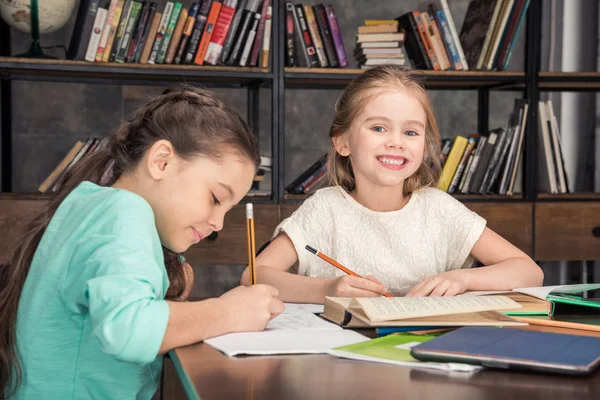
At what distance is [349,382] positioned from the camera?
0.78m

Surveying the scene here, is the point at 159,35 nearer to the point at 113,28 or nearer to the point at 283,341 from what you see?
the point at 113,28

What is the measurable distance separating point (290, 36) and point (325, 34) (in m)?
0.14

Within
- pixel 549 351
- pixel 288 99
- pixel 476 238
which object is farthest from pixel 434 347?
pixel 288 99

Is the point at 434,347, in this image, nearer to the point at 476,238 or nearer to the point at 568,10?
the point at 476,238

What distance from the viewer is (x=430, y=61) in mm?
3029

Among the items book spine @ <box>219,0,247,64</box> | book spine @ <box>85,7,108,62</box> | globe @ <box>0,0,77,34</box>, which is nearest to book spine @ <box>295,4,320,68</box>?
book spine @ <box>219,0,247,64</box>

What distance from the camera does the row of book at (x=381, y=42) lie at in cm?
296

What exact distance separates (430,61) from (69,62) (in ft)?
4.67

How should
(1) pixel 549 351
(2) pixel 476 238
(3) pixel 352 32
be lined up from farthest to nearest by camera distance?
(3) pixel 352 32 → (2) pixel 476 238 → (1) pixel 549 351

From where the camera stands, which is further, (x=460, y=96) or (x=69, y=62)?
(x=460, y=96)

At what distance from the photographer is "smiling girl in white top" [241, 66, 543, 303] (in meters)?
1.77

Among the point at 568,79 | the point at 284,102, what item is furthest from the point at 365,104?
the point at 568,79

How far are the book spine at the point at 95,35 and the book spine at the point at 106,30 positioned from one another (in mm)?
11

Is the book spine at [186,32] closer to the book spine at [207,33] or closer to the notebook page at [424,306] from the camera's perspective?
the book spine at [207,33]
